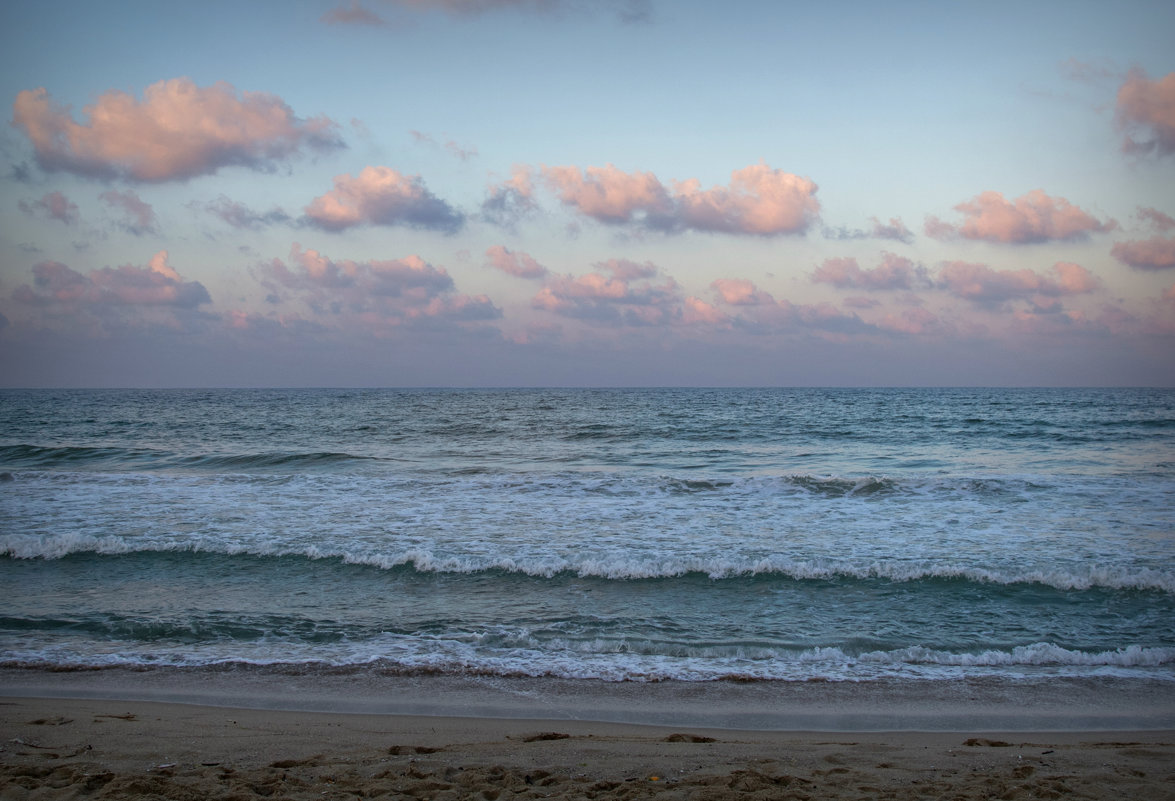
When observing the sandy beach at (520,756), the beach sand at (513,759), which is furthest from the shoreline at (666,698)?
the beach sand at (513,759)

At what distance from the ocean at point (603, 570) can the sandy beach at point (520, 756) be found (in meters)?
1.11

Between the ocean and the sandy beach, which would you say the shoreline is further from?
the ocean

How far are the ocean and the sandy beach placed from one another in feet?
3.64

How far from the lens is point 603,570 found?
10.5 meters

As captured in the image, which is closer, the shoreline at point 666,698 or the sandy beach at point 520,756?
the sandy beach at point 520,756

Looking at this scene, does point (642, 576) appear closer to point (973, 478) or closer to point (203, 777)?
point (203, 777)

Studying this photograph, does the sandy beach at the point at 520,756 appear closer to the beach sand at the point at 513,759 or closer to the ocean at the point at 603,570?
the beach sand at the point at 513,759

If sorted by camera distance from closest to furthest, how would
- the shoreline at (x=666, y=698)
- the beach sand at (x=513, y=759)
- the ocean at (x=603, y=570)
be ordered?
1. the beach sand at (x=513, y=759)
2. the shoreline at (x=666, y=698)
3. the ocean at (x=603, y=570)

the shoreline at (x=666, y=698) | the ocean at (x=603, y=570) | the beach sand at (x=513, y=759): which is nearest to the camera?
the beach sand at (x=513, y=759)

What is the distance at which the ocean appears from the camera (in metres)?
7.34

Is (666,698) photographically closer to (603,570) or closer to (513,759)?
(513,759)

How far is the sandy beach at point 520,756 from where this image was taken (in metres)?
4.29

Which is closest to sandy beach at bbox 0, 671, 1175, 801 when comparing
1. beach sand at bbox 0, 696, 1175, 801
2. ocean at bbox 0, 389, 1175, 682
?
beach sand at bbox 0, 696, 1175, 801

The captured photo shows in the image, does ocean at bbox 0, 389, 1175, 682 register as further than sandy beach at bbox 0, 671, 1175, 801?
Yes
